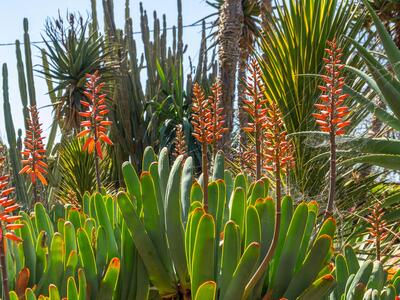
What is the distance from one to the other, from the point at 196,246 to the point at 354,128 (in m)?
2.98

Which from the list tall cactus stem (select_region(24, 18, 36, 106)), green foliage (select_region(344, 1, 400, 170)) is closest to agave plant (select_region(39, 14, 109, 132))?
tall cactus stem (select_region(24, 18, 36, 106))

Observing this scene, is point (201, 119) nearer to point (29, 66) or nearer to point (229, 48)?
point (229, 48)

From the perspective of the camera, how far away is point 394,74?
4.68 m

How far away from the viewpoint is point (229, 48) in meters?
6.46

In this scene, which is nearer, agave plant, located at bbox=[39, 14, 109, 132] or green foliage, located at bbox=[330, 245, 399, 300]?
green foliage, located at bbox=[330, 245, 399, 300]

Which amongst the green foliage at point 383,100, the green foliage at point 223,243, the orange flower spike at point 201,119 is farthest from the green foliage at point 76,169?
the orange flower spike at point 201,119

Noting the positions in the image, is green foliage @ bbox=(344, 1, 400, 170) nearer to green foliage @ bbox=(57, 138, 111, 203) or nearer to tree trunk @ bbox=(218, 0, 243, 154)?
tree trunk @ bbox=(218, 0, 243, 154)

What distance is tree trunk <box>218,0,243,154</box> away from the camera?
20.3ft

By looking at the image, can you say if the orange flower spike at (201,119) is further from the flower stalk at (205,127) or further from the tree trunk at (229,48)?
the tree trunk at (229,48)

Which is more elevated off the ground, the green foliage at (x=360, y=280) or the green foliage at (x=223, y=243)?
the green foliage at (x=223, y=243)

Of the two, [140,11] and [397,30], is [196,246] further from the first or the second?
[140,11]

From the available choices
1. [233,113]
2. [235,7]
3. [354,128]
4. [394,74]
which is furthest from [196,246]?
[235,7]

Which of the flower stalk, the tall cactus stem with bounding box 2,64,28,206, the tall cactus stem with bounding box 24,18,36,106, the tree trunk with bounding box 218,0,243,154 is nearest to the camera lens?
the flower stalk

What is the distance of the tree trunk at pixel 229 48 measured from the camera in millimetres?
6176
